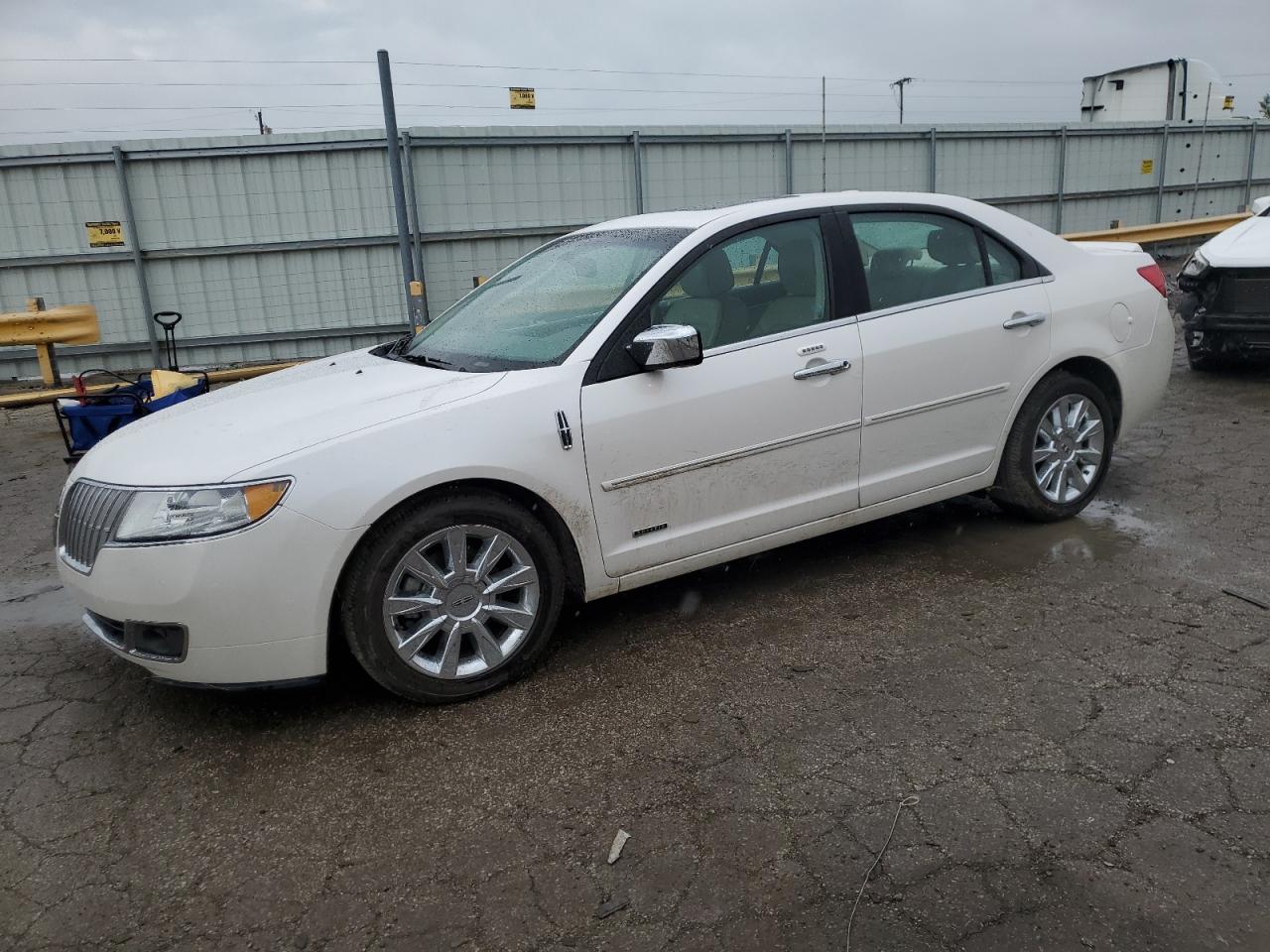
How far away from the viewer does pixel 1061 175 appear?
1573cm

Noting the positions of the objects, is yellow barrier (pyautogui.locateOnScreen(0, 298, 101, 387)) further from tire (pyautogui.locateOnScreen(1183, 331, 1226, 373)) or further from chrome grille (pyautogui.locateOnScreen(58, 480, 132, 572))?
tire (pyautogui.locateOnScreen(1183, 331, 1226, 373))

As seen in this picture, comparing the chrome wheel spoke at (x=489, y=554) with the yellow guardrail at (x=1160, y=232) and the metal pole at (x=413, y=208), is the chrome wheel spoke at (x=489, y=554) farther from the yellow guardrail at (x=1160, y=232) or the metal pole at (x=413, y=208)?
the yellow guardrail at (x=1160, y=232)

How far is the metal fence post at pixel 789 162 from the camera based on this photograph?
13148 millimetres

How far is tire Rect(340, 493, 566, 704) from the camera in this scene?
10.3ft

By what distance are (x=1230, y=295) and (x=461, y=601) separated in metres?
6.85

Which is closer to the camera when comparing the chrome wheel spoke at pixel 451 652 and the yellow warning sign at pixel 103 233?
the chrome wheel spoke at pixel 451 652

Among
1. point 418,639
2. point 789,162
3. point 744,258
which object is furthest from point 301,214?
point 418,639

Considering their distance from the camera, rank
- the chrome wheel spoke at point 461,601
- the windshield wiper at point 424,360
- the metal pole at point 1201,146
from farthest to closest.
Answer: the metal pole at point 1201,146
the windshield wiper at point 424,360
the chrome wheel spoke at point 461,601

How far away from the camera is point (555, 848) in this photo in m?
2.56

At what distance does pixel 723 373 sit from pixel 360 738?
1809mm

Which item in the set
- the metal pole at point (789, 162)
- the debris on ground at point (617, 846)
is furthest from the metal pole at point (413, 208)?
the debris on ground at point (617, 846)

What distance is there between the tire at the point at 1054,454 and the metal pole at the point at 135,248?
9.98 m

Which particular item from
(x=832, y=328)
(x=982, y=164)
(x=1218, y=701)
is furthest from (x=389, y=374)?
(x=982, y=164)

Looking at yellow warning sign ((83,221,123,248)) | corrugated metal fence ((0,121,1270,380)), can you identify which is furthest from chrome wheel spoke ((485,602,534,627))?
yellow warning sign ((83,221,123,248))
